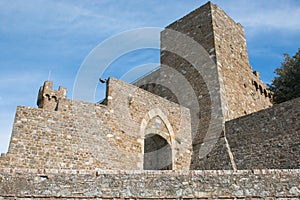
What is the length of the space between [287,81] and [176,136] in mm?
8138

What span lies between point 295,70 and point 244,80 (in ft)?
11.0

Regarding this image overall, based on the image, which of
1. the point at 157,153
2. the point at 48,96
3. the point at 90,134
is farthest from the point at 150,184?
the point at 48,96

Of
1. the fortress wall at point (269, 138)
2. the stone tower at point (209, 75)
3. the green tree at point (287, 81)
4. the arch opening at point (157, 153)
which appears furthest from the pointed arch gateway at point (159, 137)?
the green tree at point (287, 81)

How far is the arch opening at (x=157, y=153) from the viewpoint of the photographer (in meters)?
11.8

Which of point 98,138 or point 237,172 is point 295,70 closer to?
point 98,138

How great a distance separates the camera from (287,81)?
16516mm

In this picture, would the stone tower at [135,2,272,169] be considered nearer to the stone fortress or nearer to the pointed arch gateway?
the stone fortress

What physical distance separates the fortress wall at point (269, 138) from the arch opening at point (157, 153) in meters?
2.46

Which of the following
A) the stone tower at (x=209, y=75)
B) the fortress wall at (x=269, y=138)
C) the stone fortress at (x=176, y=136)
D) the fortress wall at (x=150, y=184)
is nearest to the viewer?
the fortress wall at (x=150, y=184)

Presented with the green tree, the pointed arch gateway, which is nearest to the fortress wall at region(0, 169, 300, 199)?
the pointed arch gateway

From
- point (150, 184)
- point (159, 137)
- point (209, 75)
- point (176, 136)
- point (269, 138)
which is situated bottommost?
point (150, 184)

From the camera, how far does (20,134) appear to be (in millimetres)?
8461

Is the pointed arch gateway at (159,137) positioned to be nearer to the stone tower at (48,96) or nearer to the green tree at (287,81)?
the green tree at (287,81)

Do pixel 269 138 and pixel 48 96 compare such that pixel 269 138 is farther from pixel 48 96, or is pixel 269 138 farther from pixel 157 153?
pixel 48 96
